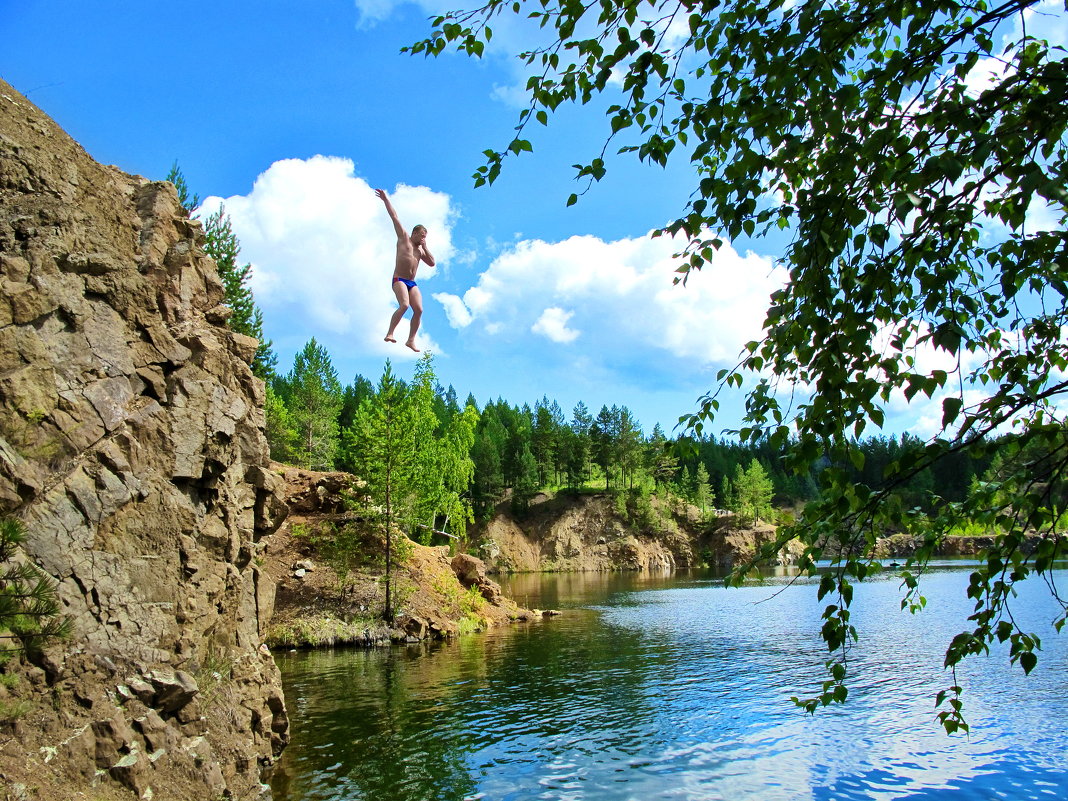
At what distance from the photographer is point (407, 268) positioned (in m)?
11.8

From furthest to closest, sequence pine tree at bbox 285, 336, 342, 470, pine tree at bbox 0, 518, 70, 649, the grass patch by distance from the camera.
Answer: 1. pine tree at bbox 285, 336, 342, 470
2. the grass patch
3. pine tree at bbox 0, 518, 70, 649

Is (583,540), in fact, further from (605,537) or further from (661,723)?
(661,723)

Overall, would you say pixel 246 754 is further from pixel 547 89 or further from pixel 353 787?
pixel 547 89

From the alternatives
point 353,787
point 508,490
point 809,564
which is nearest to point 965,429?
point 809,564

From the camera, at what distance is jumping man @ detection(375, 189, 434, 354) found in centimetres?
1169

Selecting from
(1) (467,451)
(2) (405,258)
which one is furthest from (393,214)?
(1) (467,451)

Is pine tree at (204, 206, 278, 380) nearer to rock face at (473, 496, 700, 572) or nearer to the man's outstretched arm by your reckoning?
the man's outstretched arm

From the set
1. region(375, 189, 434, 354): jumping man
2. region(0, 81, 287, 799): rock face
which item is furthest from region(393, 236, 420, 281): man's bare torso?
region(0, 81, 287, 799): rock face

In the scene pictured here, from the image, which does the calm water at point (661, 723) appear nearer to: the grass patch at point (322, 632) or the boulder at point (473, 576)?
the grass patch at point (322, 632)

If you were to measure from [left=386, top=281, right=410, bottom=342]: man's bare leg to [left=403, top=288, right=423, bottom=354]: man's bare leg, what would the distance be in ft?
0.37

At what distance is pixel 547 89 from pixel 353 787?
11316 mm

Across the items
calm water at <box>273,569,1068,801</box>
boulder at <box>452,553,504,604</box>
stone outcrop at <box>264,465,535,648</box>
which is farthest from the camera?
boulder at <box>452,553,504,604</box>

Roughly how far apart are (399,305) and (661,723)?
10.6m

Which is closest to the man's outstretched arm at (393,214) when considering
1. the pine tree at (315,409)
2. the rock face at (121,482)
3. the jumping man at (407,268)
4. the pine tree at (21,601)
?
the jumping man at (407,268)
